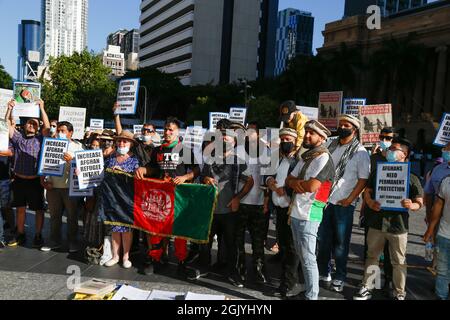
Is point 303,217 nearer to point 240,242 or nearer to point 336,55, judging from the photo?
point 240,242

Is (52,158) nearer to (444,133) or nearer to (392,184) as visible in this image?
(392,184)

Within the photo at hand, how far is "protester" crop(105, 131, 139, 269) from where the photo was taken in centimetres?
601

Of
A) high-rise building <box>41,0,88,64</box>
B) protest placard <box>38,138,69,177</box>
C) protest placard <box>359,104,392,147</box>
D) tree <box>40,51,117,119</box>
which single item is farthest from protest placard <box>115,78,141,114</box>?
high-rise building <box>41,0,88,64</box>

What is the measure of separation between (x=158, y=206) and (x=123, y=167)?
2.70ft

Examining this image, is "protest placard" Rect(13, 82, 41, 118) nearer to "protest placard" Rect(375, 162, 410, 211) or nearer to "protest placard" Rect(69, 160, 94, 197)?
"protest placard" Rect(69, 160, 94, 197)

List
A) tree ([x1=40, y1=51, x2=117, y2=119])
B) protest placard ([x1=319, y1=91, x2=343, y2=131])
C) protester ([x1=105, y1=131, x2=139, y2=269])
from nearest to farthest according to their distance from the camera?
protester ([x1=105, y1=131, x2=139, y2=269]) < protest placard ([x1=319, y1=91, x2=343, y2=131]) < tree ([x1=40, y1=51, x2=117, y2=119])

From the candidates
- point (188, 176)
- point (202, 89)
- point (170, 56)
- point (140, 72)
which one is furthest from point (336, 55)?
point (170, 56)

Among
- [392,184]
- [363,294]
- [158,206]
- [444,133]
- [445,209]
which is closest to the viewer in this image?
[445,209]

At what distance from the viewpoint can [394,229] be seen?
16.2ft

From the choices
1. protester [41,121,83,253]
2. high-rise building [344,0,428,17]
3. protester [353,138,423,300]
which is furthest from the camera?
high-rise building [344,0,428,17]

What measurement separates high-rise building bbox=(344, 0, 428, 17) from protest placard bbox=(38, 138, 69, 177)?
166 feet

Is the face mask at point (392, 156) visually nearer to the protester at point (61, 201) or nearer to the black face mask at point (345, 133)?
the black face mask at point (345, 133)

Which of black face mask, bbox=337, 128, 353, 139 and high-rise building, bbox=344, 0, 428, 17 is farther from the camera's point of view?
high-rise building, bbox=344, 0, 428, 17

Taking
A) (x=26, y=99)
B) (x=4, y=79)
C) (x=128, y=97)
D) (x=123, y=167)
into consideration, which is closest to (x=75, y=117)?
(x=26, y=99)
